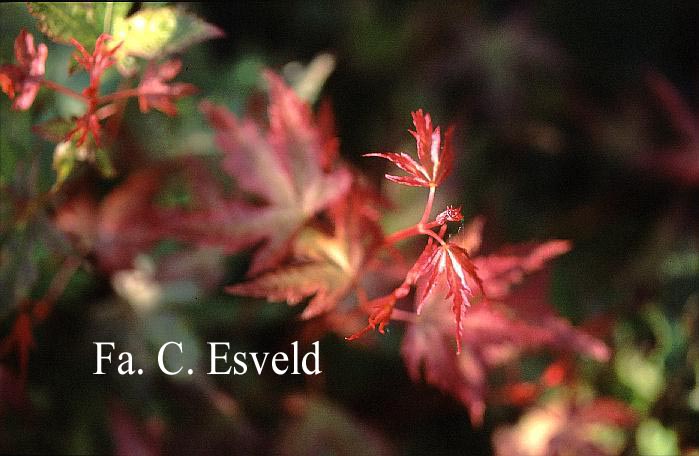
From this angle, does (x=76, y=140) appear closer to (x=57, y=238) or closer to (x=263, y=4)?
(x=57, y=238)

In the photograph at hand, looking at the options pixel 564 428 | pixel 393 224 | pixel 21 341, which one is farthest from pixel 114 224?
pixel 564 428

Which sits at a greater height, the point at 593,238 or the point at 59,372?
the point at 593,238

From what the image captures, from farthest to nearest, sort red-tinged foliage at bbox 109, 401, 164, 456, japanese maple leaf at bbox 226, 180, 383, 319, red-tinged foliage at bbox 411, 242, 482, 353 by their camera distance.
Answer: red-tinged foliage at bbox 109, 401, 164, 456, japanese maple leaf at bbox 226, 180, 383, 319, red-tinged foliage at bbox 411, 242, 482, 353

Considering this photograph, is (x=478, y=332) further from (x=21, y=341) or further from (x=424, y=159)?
(x=21, y=341)

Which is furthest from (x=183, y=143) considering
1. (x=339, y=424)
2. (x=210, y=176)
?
(x=339, y=424)

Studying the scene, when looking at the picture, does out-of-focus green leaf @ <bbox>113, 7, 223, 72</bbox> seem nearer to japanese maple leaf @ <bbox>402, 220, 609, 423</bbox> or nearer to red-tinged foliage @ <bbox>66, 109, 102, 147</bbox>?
red-tinged foliage @ <bbox>66, 109, 102, 147</bbox>

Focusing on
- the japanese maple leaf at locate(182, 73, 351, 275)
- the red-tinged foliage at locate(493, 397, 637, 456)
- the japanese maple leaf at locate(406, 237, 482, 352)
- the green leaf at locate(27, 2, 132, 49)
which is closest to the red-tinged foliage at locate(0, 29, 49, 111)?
the green leaf at locate(27, 2, 132, 49)
